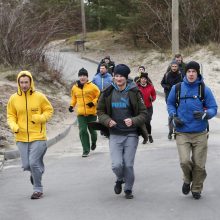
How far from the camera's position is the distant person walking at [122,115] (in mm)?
7234

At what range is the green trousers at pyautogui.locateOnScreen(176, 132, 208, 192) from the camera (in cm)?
715

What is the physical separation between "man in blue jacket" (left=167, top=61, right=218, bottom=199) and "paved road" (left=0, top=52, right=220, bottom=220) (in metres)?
0.39

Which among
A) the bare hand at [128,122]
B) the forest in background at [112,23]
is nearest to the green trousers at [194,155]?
the bare hand at [128,122]

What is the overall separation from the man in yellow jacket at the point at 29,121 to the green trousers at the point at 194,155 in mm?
1826

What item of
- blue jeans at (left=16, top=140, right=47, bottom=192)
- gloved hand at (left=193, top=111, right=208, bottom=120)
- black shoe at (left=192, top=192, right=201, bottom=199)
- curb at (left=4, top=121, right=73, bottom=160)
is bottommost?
curb at (left=4, top=121, right=73, bottom=160)

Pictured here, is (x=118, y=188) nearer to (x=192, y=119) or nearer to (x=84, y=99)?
(x=192, y=119)

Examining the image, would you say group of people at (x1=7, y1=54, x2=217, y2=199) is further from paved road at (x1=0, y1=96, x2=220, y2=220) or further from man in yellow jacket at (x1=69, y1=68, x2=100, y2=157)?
man in yellow jacket at (x1=69, y1=68, x2=100, y2=157)

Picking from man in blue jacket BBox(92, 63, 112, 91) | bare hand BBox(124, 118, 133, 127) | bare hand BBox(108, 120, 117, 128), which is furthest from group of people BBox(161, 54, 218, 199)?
man in blue jacket BBox(92, 63, 112, 91)

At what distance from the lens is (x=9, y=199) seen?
7.82 m

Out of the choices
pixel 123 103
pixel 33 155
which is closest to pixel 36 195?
pixel 33 155

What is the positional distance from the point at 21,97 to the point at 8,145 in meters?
4.65

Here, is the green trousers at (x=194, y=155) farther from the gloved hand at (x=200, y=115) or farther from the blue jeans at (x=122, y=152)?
the blue jeans at (x=122, y=152)

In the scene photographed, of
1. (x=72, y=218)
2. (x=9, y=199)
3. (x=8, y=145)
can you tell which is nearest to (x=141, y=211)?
(x=72, y=218)

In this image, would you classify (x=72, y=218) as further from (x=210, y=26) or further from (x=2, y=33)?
(x=210, y=26)
